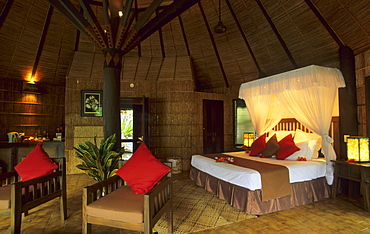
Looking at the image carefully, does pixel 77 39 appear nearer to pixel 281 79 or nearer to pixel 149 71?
pixel 149 71

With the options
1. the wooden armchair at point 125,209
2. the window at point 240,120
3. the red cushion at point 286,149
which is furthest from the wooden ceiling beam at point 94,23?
the window at point 240,120

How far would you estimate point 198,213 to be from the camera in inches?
118

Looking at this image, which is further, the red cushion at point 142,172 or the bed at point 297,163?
the bed at point 297,163

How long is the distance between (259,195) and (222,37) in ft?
13.8

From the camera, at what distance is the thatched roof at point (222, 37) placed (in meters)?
3.89

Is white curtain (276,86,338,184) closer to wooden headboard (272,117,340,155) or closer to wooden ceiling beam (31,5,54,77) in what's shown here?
wooden headboard (272,117,340,155)

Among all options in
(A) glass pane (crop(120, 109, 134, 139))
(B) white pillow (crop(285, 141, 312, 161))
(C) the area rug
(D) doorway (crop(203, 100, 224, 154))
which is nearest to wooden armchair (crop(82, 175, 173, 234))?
(C) the area rug

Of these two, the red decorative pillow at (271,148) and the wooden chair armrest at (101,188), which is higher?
Result: the red decorative pillow at (271,148)

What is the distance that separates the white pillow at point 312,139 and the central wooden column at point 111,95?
3417mm

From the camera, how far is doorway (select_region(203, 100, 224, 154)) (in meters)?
6.20

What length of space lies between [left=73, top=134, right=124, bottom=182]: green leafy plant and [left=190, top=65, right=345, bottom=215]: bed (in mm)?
1694

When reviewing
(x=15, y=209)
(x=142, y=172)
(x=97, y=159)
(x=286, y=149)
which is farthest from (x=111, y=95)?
(x=286, y=149)

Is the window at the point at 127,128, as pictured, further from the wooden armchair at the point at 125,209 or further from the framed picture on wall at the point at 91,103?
the wooden armchair at the point at 125,209

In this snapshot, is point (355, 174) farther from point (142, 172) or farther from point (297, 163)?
point (142, 172)
